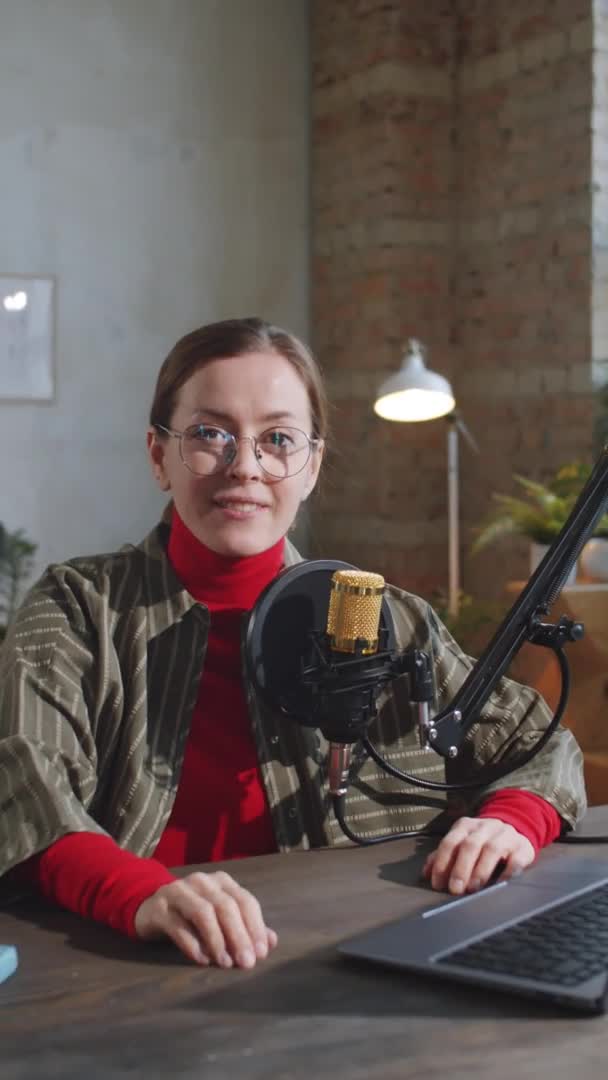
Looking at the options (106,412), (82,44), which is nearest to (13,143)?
(82,44)

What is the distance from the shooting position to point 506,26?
5.71 m

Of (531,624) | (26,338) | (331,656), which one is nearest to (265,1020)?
(331,656)

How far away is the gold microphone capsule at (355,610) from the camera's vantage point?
4.42 ft

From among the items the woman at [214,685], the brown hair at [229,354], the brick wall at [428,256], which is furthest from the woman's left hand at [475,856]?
the brick wall at [428,256]

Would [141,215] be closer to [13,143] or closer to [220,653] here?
[13,143]

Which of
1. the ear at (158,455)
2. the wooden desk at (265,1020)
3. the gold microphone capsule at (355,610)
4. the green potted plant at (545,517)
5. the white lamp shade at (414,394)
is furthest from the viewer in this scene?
the white lamp shade at (414,394)

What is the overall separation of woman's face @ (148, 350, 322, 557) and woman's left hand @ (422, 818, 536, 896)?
458 millimetres

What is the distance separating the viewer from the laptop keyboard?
44.0 inches

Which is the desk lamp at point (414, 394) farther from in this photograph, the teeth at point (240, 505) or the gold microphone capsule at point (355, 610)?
the gold microphone capsule at point (355, 610)

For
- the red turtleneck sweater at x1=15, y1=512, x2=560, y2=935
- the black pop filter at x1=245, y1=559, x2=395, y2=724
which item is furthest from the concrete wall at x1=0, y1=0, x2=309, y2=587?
the black pop filter at x1=245, y1=559, x2=395, y2=724

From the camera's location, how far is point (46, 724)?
1.56 meters

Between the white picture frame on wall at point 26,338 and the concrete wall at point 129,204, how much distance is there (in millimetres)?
42

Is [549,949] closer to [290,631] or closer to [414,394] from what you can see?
[290,631]

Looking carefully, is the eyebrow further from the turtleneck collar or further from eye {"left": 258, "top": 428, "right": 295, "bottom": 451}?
the turtleneck collar
